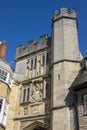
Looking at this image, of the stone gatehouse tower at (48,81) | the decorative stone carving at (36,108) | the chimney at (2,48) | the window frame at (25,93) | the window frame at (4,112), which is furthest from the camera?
the chimney at (2,48)

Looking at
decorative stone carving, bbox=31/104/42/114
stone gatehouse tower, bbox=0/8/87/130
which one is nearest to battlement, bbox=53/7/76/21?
stone gatehouse tower, bbox=0/8/87/130

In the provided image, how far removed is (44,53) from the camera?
69.9 ft

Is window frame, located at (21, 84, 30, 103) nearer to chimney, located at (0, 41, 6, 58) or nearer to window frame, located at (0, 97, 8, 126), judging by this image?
window frame, located at (0, 97, 8, 126)

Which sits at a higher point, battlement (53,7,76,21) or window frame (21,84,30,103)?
battlement (53,7,76,21)

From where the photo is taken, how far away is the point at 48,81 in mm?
18953

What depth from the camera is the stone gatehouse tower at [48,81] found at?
1577 cm

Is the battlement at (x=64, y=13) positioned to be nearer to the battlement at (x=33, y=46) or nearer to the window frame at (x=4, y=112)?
the battlement at (x=33, y=46)

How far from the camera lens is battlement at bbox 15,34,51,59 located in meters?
21.8

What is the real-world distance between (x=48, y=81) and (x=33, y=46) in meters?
5.08

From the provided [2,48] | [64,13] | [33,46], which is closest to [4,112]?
[2,48]

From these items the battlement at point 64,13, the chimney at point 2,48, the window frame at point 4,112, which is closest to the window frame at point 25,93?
the window frame at point 4,112

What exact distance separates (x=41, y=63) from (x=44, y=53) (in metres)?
1.13

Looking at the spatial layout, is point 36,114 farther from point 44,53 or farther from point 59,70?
point 44,53

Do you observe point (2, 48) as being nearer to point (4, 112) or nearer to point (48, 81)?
point (48, 81)
